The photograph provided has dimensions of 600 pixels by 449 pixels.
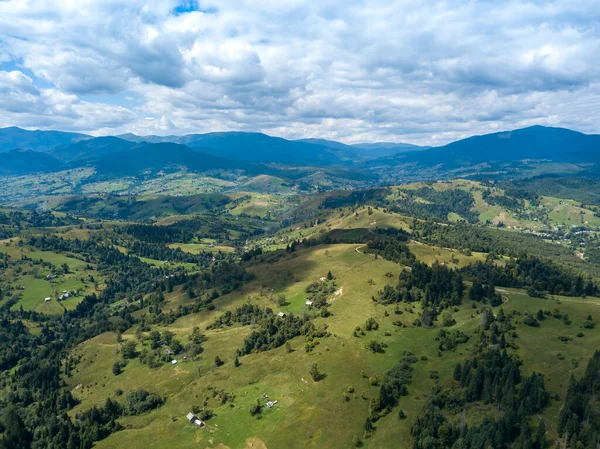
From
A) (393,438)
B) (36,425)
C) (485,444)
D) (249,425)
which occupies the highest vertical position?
(485,444)

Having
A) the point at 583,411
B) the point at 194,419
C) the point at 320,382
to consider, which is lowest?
the point at 194,419

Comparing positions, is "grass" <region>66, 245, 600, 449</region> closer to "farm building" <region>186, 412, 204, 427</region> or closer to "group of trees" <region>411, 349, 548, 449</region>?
"farm building" <region>186, 412, 204, 427</region>

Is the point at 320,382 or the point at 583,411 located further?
the point at 320,382

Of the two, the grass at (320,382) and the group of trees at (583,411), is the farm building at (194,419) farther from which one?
the group of trees at (583,411)

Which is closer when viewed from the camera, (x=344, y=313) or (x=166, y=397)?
(x=166, y=397)

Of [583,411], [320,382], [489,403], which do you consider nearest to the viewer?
[583,411]

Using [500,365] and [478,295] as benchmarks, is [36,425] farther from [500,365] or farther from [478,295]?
[478,295]

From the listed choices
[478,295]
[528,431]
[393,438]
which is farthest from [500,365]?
[478,295]

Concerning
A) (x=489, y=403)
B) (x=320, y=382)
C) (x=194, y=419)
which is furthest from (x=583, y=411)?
(x=194, y=419)

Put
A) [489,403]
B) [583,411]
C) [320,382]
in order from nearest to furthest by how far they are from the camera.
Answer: [583,411] < [489,403] < [320,382]

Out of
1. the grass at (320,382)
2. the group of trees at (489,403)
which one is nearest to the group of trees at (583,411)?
the grass at (320,382)

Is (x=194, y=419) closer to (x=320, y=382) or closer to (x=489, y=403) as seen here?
(x=320, y=382)
